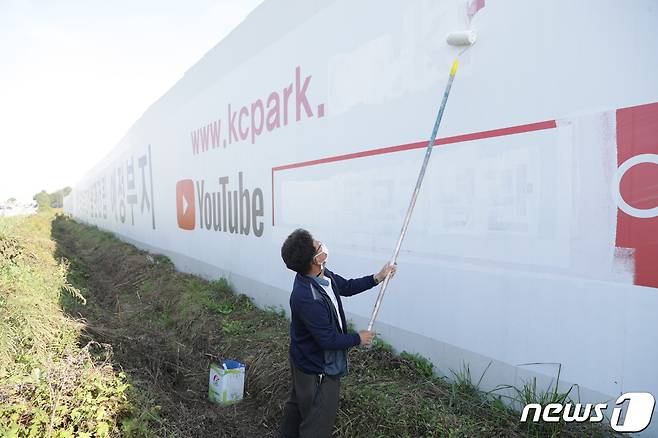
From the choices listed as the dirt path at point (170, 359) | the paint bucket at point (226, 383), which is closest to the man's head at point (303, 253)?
the dirt path at point (170, 359)

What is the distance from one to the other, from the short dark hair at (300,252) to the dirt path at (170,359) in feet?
5.65

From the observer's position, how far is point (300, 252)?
2594mm

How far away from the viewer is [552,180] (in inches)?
116

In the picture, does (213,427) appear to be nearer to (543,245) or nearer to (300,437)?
(300,437)

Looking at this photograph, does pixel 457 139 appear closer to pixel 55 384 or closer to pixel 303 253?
pixel 303 253

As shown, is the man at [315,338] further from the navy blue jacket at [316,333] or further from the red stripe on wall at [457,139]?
the red stripe on wall at [457,139]

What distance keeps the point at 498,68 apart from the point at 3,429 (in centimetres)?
411

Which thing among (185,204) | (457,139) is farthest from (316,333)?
(185,204)

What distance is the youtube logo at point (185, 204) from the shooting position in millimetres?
9523

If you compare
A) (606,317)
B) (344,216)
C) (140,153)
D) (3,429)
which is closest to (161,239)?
(140,153)

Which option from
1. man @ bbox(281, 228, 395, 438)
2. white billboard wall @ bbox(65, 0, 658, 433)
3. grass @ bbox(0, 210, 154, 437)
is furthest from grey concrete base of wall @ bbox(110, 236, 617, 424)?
Answer: grass @ bbox(0, 210, 154, 437)

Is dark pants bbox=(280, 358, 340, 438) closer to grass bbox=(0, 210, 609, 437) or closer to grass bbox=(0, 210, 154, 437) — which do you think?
grass bbox=(0, 210, 609, 437)

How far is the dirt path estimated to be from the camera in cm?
361

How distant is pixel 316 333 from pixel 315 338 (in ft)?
0.12
